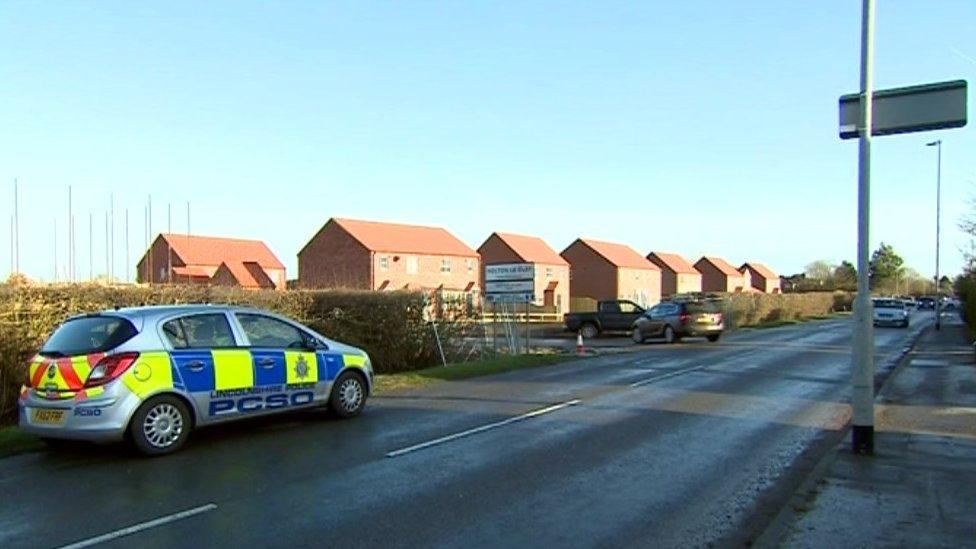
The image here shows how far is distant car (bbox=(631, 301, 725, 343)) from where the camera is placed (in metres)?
29.8

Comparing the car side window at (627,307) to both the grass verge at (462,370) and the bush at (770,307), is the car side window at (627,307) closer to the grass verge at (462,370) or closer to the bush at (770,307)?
the bush at (770,307)

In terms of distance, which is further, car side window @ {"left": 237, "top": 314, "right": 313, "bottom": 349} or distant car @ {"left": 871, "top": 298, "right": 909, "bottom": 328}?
distant car @ {"left": 871, "top": 298, "right": 909, "bottom": 328}

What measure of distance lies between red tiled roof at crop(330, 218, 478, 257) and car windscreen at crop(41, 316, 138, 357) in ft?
170

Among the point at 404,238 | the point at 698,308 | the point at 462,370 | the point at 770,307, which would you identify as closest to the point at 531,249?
the point at 404,238

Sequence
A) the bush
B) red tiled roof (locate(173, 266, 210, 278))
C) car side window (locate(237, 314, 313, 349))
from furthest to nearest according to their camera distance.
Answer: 1. red tiled roof (locate(173, 266, 210, 278))
2. the bush
3. car side window (locate(237, 314, 313, 349))

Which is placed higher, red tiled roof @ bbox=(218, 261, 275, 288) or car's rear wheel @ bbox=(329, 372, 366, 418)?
red tiled roof @ bbox=(218, 261, 275, 288)

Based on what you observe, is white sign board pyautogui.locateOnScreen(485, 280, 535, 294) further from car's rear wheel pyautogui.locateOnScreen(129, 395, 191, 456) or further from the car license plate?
the car license plate

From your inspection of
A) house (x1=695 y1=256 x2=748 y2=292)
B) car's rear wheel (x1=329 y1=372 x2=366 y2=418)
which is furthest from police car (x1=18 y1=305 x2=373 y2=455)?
house (x1=695 y1=256 x2=748 y2=292)

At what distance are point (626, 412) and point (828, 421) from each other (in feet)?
8.85

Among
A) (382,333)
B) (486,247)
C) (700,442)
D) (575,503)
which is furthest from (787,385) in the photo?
(486,247)

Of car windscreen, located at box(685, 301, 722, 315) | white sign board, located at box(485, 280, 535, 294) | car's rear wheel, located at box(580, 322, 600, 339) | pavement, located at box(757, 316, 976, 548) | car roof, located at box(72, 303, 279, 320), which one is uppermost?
white sign board, located at box(485, 280, 535, 294)

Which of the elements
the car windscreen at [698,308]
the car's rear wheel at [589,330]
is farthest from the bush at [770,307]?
the car windscreen at [698,308]

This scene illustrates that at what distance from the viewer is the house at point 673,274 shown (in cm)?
9544

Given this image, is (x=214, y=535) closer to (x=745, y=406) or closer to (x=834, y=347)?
(x=745, y=406)
